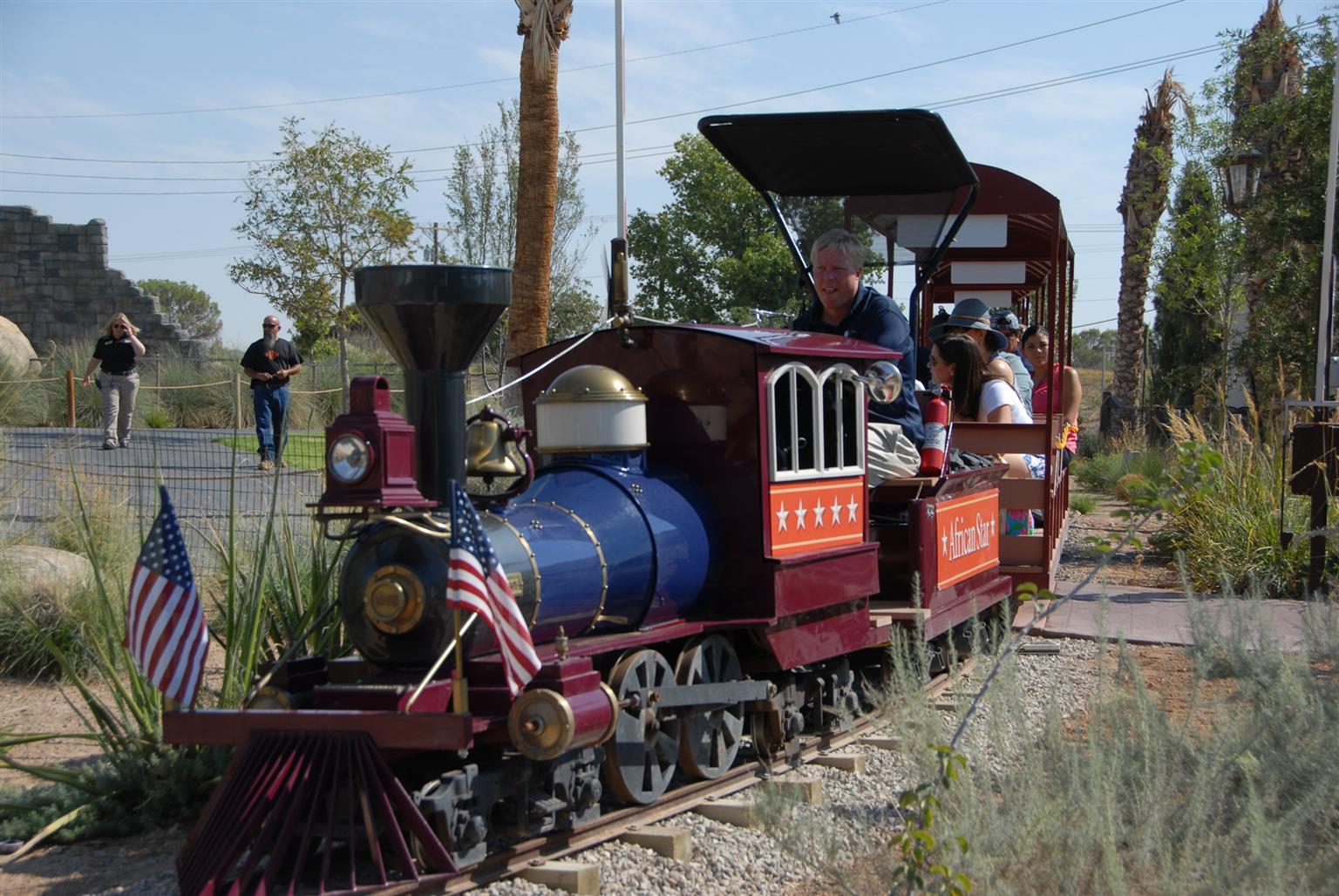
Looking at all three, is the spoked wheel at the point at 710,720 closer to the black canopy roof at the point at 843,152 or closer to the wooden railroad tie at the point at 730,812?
the wooden railroad tie at the point at 730,812

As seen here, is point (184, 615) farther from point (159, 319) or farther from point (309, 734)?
point (159, 319)

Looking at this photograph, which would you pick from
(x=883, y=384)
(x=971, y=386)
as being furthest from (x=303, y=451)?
(x=883, y=384)

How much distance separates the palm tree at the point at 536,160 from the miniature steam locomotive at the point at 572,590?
4.85 m

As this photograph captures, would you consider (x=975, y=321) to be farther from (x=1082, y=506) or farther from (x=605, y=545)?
(x=1082, y=506)

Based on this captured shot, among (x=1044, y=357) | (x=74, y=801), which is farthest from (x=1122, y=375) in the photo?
(x=74, y=801)

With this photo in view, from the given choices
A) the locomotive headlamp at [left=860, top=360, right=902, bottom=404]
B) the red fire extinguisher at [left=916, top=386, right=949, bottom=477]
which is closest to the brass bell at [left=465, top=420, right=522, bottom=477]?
the locomotive headlamp at [left=860, top=360, right=902, bottom=404]

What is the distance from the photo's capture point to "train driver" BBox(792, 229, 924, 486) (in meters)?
7.36

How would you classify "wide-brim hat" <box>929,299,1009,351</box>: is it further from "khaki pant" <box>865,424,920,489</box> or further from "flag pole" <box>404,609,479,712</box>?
"flag pole" <box>404,609,479,712</box>

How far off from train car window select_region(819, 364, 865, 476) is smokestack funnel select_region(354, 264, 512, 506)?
1.93 meters

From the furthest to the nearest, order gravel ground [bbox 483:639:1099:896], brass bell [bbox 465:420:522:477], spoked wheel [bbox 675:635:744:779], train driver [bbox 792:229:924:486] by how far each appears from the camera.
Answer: train driver [bbox 792:229:924:486]
spoked wheel [bbox 675:635:744:779]
brass bell [bbox 465:420:522:477]
gravel ground [bbox 483:639:1099:896]

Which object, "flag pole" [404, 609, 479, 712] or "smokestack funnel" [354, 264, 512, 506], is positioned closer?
"flag pole" [404, 609, 479, 712]

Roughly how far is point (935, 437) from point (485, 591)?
396 cm

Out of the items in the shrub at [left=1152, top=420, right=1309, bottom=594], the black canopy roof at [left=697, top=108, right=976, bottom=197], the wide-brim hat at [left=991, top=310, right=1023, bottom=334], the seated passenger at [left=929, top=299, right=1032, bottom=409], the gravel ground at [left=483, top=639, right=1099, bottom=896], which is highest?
the black canopy roof at [left=697, top=108, right=976, bottom=197]

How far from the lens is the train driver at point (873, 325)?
7.36m
